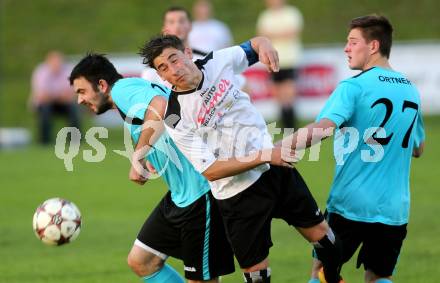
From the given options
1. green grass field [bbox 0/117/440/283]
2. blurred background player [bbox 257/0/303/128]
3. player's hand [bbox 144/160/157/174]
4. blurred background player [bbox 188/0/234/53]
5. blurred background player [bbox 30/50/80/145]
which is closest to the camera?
player's hand [bbox 144/160/157/174]

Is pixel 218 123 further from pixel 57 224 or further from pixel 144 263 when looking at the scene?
pixel 57 224

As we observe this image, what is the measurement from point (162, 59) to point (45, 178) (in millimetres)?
9054

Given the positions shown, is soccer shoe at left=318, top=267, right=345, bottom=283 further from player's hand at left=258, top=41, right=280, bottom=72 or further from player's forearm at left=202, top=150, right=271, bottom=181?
player's hand at left=258, top=41, right=280, bottom=72

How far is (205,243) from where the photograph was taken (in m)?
6.73

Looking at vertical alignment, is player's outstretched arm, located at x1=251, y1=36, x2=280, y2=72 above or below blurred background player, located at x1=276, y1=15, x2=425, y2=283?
above

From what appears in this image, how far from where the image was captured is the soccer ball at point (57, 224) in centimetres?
702

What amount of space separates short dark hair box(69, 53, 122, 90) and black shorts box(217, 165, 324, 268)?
133cm

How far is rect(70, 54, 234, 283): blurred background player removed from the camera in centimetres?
666

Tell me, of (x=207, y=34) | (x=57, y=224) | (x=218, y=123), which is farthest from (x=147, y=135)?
(x=207, y=34)

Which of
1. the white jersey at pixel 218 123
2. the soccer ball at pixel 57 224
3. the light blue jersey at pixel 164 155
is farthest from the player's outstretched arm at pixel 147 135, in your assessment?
the soccer ball at pixel 57 224

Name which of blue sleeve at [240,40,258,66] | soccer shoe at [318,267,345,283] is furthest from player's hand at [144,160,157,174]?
soccer shoe at [318,267,345,283]

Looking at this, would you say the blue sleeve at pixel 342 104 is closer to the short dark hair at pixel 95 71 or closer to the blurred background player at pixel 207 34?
the short dark hair at pixel 95 71

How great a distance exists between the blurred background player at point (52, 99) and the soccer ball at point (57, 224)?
11940mm

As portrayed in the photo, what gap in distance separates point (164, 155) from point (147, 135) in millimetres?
380
